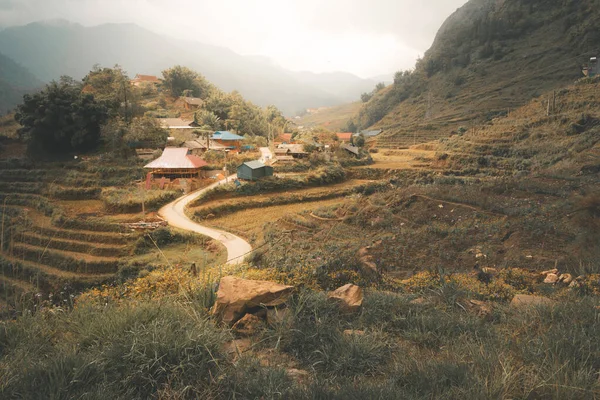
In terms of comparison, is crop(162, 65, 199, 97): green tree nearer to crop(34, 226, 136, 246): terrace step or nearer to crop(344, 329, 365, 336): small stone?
crop(34, 226, 136, 246): terrace step

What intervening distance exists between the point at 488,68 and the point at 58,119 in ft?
211

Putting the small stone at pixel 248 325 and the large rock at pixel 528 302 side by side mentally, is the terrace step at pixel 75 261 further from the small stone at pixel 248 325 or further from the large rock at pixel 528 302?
the large rock at pixel 528 302

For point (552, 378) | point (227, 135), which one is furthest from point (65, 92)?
point (552, 378)

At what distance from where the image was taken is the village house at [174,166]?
1024 inches

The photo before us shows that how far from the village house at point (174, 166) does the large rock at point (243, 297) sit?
77.2 ft

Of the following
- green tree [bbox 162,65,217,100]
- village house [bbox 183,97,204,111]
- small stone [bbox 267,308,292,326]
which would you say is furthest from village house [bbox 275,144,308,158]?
green tree [bbox 162,65,217,100]

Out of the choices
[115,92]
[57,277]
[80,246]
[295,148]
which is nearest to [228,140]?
[295,148]

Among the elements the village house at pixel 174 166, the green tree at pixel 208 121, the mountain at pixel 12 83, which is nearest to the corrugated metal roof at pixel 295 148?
the village house at pixel 174 166

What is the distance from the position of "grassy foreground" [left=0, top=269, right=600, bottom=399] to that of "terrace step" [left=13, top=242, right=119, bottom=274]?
14292 millimetres

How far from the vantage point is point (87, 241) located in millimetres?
17922

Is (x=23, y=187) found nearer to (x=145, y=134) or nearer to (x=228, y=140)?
(x=145, y=134)

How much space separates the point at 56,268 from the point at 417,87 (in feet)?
247

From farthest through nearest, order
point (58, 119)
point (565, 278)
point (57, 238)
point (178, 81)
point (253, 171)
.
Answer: point (178, 81) < point (58, 119) < point (253, 171) < point (57, 238) < point (565, 278)

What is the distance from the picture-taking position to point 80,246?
17.5m
